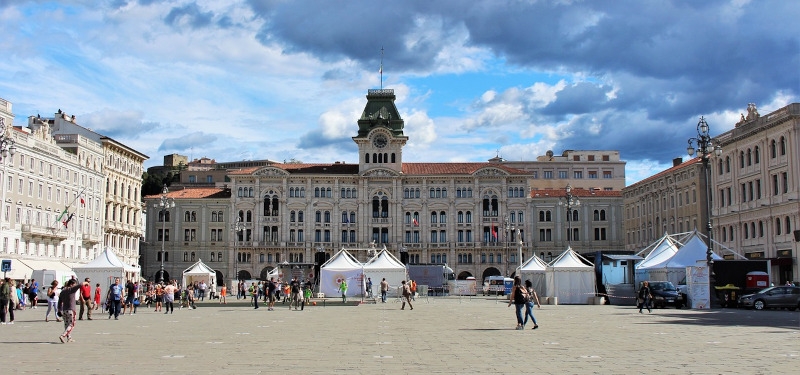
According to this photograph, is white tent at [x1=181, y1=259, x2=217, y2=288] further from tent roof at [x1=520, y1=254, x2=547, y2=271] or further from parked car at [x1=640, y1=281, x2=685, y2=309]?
parked car at [x1=640, y1=281, x2=685, y2=309]

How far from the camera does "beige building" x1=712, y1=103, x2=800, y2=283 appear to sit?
184ft

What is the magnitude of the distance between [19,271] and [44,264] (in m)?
5.69

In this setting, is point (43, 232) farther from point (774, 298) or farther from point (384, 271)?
point (774, 298)

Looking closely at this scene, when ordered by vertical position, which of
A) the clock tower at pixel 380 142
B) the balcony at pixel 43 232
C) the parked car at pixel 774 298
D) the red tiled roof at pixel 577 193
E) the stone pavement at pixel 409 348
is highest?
the clock tower at pixel 380 142

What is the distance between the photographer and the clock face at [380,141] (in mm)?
105688

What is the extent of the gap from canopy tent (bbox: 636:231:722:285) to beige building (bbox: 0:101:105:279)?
4484 centimetres

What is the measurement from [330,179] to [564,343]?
8715cm

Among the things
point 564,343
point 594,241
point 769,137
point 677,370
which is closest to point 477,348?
point 564,343

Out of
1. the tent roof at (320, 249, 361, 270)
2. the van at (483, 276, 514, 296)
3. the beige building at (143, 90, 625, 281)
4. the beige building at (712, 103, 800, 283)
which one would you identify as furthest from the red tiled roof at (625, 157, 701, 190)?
the tent roof at (320, 249, 361, 270)

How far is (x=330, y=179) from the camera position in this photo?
10569 centimetres

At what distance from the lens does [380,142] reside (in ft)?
348

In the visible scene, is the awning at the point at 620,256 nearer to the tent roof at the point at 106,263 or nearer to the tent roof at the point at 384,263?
the tent roof at the point at 384,263

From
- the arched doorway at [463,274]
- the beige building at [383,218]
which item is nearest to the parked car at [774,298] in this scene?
A: the beige building at [383,218]

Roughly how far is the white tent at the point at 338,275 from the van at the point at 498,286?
14457mm
